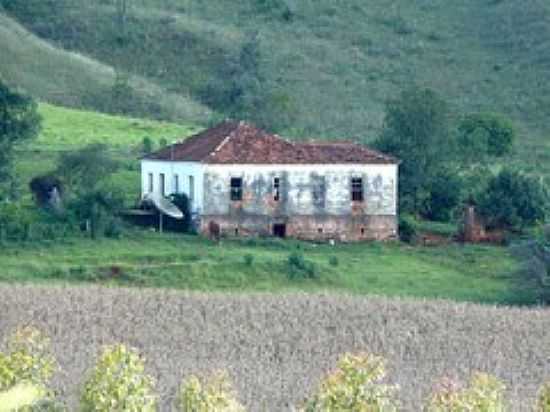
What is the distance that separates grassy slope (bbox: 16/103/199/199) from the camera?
70.6m

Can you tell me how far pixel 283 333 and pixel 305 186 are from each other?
643 inches

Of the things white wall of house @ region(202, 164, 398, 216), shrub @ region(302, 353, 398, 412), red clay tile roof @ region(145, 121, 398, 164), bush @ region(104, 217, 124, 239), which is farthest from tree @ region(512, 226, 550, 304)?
shrub @ region(302, 353, 398, 412)

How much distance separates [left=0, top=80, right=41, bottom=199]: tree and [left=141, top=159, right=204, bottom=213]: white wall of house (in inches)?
140

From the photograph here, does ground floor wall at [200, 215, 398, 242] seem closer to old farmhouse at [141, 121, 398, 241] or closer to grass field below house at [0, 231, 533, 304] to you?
old farmhouse at [141, 121, 398, 241]

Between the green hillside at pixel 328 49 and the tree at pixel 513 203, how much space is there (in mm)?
23516

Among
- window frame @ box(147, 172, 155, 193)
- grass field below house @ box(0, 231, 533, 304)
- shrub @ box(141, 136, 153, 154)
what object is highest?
shrub @ box(141, 136, 153, 154)

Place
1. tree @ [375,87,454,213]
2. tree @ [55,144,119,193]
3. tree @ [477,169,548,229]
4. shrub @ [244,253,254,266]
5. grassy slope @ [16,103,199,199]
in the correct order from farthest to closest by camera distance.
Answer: grassy slope @ [16,103,199,199] < tree @ [375,87,454,213] < tree @ [55,144,119,193] < tree @ [477,169,548,229] < shrub @ [244,253,254,266]

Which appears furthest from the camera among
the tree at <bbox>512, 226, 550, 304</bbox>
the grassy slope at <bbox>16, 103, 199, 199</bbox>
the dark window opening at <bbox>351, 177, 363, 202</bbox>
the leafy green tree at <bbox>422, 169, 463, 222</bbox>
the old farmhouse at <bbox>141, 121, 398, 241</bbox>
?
the grassy slope at <bbox>16, 103, 199, 199</bbox>

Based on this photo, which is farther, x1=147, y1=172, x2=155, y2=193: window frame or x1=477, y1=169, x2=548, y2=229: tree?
x1=147, y1=172, x2=155, y2=193: window frame

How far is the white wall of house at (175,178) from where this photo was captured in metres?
64.7

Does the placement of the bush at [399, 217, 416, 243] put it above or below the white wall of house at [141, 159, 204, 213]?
below

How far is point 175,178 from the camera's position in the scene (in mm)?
66688

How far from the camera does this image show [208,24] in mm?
107500

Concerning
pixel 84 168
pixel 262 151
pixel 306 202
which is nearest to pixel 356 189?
pixel 306 202
